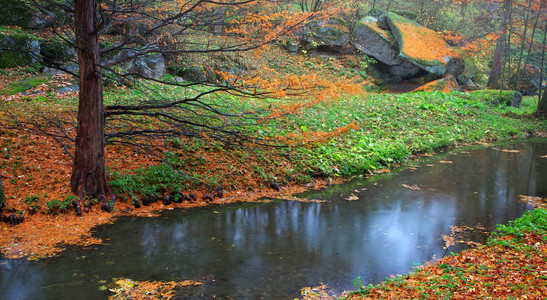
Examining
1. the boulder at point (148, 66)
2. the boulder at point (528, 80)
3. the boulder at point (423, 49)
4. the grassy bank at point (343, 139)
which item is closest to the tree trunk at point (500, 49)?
the boulder at point (528, 80)

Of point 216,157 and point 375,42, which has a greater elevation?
point 375,42

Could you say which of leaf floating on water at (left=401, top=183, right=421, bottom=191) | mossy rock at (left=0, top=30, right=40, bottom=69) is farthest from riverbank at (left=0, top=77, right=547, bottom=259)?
mossy rock at (left=0, top=30, right=40, bottom=69)

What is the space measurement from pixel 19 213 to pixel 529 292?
6.90 metres

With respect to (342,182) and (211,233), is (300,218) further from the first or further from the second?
(342,182)

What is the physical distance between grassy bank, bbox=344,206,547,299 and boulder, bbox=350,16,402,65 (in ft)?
55.6

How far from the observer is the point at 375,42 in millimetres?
21203

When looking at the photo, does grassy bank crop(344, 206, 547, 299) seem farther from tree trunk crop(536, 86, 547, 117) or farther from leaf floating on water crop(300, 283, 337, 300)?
tree trunk crop(536, 86, 547, 117)

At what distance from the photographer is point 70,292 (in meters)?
4.21

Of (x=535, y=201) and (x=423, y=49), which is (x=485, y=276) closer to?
(x=535, y=201)

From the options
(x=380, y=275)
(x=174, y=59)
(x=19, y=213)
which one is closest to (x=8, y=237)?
(x=19, y=213)

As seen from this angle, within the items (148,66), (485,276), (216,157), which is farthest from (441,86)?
(485,276)

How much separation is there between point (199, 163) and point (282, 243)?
325cm

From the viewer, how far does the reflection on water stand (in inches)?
177

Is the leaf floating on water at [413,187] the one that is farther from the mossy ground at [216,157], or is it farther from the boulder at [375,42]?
the boulder at [375,42]
